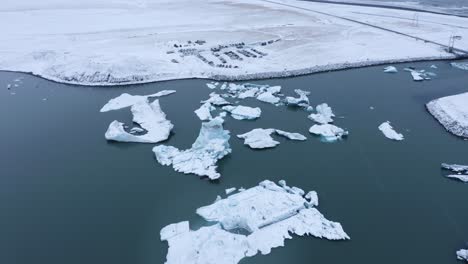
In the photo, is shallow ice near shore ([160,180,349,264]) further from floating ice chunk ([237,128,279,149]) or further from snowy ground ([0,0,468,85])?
snowy ground ([0,0,468,85])

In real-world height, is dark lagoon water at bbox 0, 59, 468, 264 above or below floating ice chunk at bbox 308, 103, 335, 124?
below

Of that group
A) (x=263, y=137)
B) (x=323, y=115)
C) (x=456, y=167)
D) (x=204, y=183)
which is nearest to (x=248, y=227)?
(x=204, y=183)

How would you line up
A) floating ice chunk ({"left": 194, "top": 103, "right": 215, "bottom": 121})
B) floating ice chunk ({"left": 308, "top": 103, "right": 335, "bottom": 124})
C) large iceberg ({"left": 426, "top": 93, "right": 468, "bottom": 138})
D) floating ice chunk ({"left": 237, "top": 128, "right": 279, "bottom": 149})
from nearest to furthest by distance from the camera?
floating ice chunk ({"left": 237, "top": 128, "right": 279, "bottom": 149}) < large iceberg ({"left": 426, "top": 93, "right": 468, "bottom": 138}) < floating ice chunk ({"left": 308, "top": 103, "right": 335, "bottom": 124}) < floating ice chunk ({"left": 194, "top": 103, "right": 215, "bottom": 121})

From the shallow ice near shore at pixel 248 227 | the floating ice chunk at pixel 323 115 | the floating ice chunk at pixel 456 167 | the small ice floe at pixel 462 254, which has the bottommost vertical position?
the small ice floe at pixel 462 254

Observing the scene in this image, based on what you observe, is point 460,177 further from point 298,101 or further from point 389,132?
point 298,101

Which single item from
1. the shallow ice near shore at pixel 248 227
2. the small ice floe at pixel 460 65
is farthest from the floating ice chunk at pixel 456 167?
the small ice floe at pixel 460 65

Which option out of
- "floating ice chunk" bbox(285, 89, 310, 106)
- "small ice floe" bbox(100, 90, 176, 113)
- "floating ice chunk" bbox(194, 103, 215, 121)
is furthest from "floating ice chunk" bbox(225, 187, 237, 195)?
"small ice floe" bbox(100, 90, 176, 113)

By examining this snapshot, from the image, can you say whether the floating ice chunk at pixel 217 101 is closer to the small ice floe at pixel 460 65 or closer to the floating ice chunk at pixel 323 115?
the floating ice chunk at pixel 323 115
